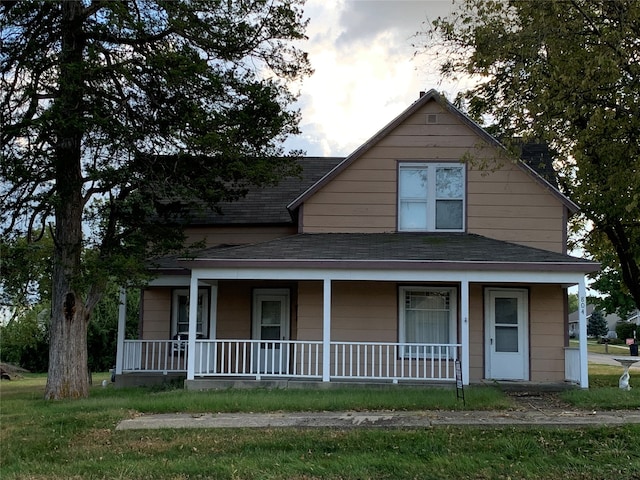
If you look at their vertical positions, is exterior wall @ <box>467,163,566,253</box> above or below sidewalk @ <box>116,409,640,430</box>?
above

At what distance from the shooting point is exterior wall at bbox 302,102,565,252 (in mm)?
14570

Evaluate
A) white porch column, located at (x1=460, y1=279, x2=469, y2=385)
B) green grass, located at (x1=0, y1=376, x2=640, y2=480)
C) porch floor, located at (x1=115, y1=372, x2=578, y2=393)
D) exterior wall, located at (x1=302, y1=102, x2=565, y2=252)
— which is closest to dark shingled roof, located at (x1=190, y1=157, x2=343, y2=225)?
exterior wall, located at (x1=302, y1=102, x2=565, y2=252)

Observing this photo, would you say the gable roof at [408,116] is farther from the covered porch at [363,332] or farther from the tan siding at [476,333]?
the tan siding at [476,333]

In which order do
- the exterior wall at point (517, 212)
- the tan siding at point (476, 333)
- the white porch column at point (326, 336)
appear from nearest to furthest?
the white porch column at point (326, 336) → the tan siding at point (476, 333) → the exterior wall at point (517, 212)

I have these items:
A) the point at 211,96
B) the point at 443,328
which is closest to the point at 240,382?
the point at 443,328

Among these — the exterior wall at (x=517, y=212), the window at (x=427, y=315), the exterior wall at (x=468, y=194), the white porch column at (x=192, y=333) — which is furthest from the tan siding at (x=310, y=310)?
the exterior wall at (x=517, y=212)

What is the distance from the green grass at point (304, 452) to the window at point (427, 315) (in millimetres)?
5512

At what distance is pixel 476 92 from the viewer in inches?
570

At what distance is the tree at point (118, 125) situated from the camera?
37.6ft

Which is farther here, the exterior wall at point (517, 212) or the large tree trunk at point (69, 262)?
the exterior wall at point (517, 212)

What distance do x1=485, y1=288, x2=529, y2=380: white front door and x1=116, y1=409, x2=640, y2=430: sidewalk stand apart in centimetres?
386

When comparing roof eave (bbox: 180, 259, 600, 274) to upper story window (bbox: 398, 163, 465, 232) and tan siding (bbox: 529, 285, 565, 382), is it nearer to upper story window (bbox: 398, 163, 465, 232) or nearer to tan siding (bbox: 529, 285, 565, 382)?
tan siding (bbox: 529, 285, 565, 382)

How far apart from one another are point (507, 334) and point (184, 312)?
27.1 feet

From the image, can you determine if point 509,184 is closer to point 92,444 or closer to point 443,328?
point 443,328
